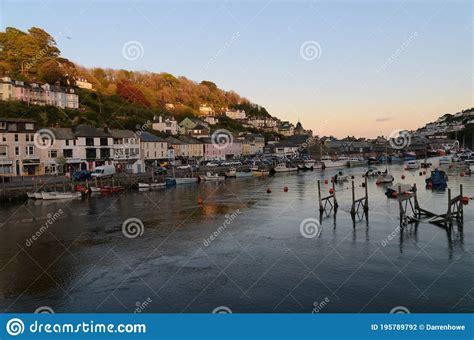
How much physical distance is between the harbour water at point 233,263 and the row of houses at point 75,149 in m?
19.8

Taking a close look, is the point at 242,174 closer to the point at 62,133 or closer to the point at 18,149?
the point at 62,133

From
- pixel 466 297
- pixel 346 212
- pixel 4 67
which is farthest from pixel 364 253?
pixel 4 67

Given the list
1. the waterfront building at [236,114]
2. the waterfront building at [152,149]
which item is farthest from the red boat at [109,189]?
the waterfront building at [236,114]

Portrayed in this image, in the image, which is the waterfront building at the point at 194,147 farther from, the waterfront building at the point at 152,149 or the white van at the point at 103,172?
the white van at the point at 103,172

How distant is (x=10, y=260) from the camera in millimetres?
20688

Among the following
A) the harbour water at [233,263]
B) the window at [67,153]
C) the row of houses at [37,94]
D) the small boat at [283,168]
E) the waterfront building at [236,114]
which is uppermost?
the waterfront building at [236,114]

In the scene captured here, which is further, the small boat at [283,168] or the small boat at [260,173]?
the small boat at [283,168]

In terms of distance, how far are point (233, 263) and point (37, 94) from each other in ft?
228

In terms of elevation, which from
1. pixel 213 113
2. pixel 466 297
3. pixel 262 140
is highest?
pixel 213 113

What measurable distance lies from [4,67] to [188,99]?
67.4 meters

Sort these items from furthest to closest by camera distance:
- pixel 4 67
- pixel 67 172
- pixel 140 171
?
pixel 4 67
pixel 140 171
pixel 67 172

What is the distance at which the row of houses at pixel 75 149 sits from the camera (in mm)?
50250

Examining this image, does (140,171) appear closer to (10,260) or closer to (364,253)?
(10,260)

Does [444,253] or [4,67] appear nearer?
[444,253]
